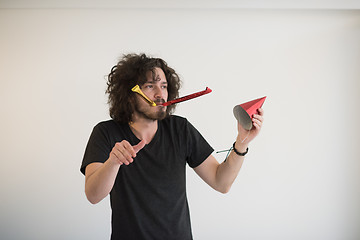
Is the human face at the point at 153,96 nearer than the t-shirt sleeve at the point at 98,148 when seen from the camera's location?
No

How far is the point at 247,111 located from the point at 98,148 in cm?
65

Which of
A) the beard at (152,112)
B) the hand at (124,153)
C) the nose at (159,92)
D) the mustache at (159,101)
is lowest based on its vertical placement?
the hand at (124,153)

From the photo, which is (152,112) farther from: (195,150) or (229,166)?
(229,166)

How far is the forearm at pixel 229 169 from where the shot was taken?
4.80ft

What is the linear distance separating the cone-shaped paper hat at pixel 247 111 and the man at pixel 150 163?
0.03m

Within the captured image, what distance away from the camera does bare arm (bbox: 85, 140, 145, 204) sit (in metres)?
1.13

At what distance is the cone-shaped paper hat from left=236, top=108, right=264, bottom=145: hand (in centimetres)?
2

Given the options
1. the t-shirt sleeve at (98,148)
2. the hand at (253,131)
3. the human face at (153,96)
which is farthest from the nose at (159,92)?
the hand at (253,131)

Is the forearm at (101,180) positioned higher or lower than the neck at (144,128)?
lower

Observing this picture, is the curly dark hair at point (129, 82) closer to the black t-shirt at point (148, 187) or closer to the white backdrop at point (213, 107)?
the black t-shirt at point (148, 187)

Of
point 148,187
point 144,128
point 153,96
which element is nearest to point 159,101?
point 153,96

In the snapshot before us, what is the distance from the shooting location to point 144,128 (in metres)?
1.55
